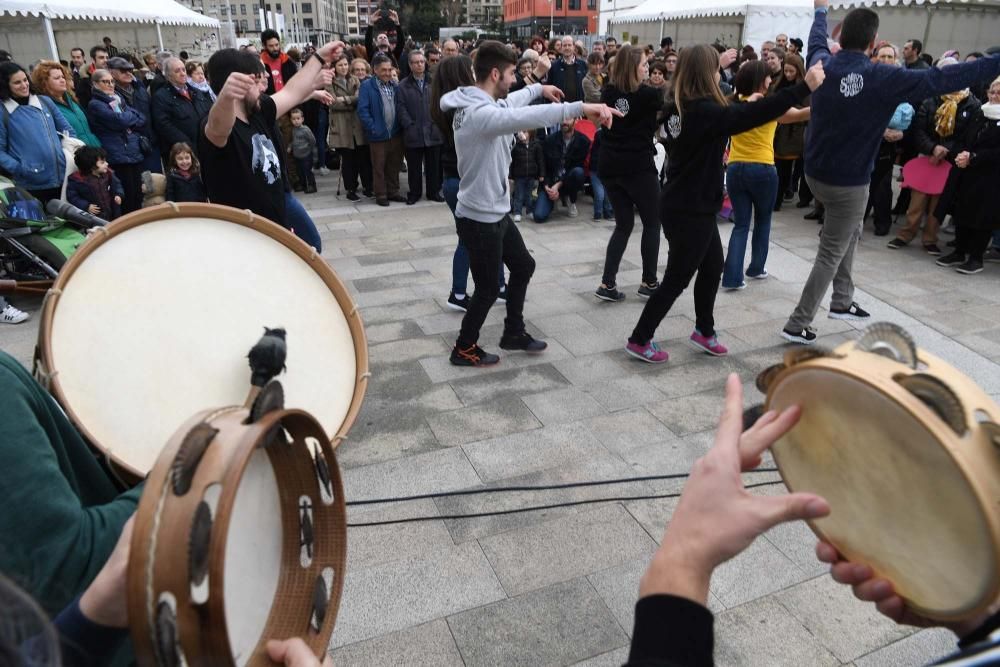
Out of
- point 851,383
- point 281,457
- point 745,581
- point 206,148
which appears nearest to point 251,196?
point 206,148

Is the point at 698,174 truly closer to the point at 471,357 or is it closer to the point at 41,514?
the point at 471,357

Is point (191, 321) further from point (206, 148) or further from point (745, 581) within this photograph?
point (745, 581)

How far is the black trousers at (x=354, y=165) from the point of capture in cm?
914

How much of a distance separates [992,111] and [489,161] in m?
4.84

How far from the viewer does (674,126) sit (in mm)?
4082

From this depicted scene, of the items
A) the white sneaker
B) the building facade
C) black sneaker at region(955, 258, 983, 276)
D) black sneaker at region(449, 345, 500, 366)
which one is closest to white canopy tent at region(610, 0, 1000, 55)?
black sneaker at region(955, 258, 983, 276)

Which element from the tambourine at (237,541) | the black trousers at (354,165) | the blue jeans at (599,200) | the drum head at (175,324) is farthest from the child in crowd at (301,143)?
the tambourine at (237,541)

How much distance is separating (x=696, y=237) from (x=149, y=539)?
3.78 meters

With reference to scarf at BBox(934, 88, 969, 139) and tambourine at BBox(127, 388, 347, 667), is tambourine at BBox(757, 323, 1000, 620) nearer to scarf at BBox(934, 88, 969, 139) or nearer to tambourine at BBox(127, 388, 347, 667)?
tambourine at BBox(127, 388, 347, 667)

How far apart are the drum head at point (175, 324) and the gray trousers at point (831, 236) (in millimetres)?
3683

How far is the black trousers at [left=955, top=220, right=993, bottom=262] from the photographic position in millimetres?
6164

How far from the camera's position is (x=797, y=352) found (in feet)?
3.43

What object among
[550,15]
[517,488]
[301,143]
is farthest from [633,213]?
[550,15]

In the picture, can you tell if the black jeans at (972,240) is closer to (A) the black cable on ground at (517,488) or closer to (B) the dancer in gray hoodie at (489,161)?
(B) the dancer in gray hoodie at (489,161)
